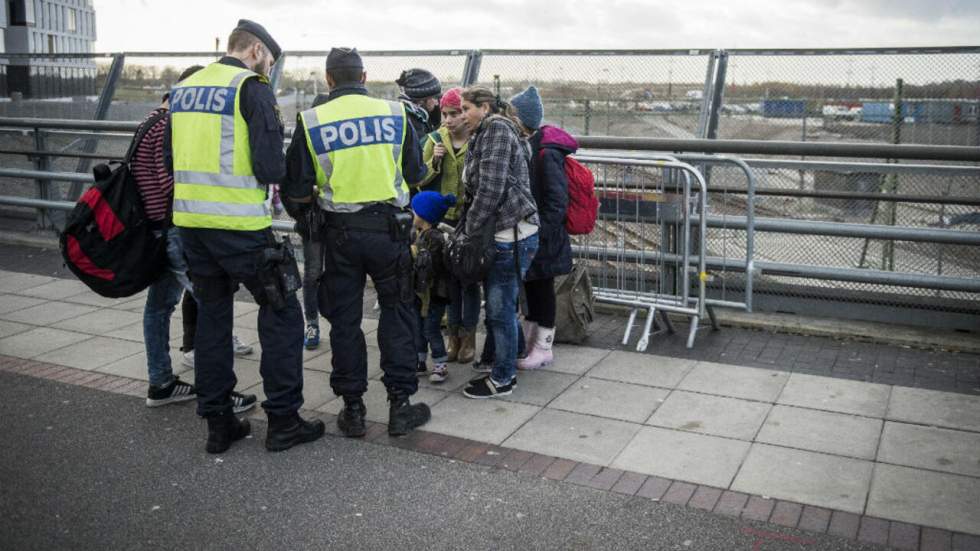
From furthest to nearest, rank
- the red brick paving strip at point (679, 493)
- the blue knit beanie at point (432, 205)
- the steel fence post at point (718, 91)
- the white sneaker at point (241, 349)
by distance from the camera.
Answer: the steel fence post at point (718, 91) → the white sneaker at point (241, 349) → the blue knit beanie at point (432, 205) → the red brick paving strip at point (679, 493)

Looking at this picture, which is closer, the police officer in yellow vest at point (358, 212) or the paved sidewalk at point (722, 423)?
the paved sidewalk at point (722, 423)

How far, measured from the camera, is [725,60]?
7848 mm

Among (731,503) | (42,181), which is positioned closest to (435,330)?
(731,503)

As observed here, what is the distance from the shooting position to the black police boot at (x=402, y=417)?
17.1ft

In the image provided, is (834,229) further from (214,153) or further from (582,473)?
(214,153)

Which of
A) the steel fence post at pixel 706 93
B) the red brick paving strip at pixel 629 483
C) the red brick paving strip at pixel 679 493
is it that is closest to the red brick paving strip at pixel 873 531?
the red brick paving strip at pixel 679 493

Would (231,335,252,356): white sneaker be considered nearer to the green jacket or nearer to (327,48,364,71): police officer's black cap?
the green jacket

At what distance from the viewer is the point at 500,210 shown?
218 inches

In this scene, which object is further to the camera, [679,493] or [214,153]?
[214,153]

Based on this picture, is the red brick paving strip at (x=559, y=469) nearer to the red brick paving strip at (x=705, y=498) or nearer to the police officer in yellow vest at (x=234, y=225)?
the red brick paving strip at (x=705, y=498)

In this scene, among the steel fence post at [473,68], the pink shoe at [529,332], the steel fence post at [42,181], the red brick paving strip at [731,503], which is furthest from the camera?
the steel fence post at [42,181]

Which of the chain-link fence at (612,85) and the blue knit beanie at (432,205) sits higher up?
the chain-link fence at (612,85)

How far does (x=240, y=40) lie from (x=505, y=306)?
2098mm

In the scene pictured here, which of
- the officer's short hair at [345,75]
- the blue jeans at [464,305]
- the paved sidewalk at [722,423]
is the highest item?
the officer's short hair at [345,75]
